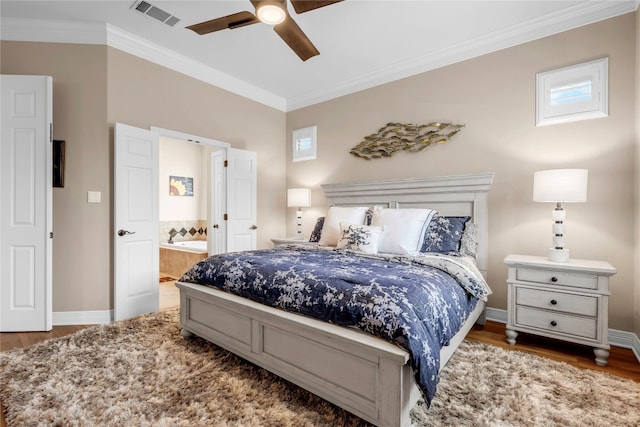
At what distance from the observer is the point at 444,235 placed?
9.60 feet

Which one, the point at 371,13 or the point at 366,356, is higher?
the point at 371,13

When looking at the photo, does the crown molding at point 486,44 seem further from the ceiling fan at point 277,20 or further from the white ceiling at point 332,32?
the ceiling fan at point 277,20

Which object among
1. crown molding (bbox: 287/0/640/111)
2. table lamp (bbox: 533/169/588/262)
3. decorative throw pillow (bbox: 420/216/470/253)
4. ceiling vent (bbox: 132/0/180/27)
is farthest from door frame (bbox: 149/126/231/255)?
table lamp (bbox: 533/169/588/262)

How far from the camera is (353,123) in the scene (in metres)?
4.25

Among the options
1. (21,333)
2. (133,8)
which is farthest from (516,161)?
(21,333)

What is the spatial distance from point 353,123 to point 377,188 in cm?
105

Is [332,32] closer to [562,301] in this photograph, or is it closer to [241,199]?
[241,199]

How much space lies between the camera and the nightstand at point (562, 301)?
2.22 metres

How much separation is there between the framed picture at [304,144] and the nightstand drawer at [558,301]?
321cm

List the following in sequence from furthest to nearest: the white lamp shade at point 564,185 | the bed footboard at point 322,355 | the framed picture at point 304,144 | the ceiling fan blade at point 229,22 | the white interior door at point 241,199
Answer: the framed picture at point 304,144 → the white interior door at point 241,199 → the white lamp shade at point 564,185 → the ceiling fan blade at point 229,22 → the bed footboard at point 322,355

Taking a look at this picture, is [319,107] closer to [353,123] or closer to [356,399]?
[353,123]

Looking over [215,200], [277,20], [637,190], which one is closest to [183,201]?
[215,200]

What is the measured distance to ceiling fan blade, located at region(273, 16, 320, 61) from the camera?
2.21 metres

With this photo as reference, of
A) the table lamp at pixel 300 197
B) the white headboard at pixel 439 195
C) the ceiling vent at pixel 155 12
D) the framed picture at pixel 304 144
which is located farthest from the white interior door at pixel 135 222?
the white headboard at pixel 439 195
